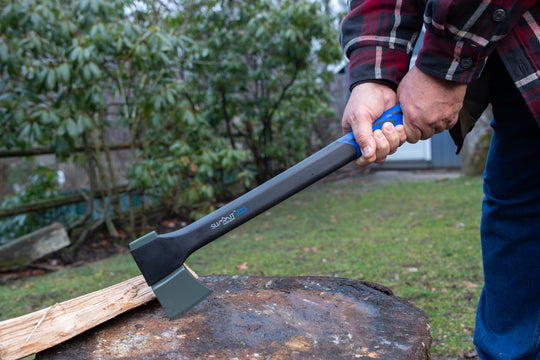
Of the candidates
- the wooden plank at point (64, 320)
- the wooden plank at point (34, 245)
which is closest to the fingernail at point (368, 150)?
the wooden plank at point (64, 320)

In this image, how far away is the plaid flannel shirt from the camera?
96 centimetres

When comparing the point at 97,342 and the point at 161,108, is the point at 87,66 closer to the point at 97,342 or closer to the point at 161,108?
the point at 161,108

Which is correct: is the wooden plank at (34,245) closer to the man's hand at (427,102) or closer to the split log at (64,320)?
the split log at (64,320)

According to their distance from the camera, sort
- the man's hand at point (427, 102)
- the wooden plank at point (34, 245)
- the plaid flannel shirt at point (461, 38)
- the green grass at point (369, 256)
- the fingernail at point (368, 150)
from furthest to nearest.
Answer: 1. the wooden plank at point (34, 245)
2. the green grass at point (369, 256)
3. the fingernail at point (368, 150)
4. the man's hand at point (427, 102)
5. the plaid flannel shirt at point (461, 38)

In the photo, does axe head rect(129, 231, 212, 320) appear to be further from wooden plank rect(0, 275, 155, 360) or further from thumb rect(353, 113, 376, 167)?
thumb rect(353, 113, 376, 167)

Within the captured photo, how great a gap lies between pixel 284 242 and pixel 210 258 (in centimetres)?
80

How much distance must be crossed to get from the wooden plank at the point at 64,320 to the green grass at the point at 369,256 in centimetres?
A: 153

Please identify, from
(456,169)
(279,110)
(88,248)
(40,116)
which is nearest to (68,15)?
(40,116)

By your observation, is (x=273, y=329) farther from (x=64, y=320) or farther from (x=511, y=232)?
(x=511, y=232)

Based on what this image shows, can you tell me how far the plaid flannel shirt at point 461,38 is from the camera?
957mm

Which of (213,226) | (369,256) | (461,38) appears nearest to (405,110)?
(461,38)

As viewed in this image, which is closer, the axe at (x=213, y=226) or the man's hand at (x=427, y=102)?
the man's hand at (x=427, y=102)

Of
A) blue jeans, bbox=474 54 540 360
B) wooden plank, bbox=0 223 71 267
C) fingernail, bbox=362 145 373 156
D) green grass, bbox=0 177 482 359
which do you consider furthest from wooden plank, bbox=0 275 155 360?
wooden plank, bbox=0 223 71 267

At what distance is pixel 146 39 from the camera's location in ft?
12.7
